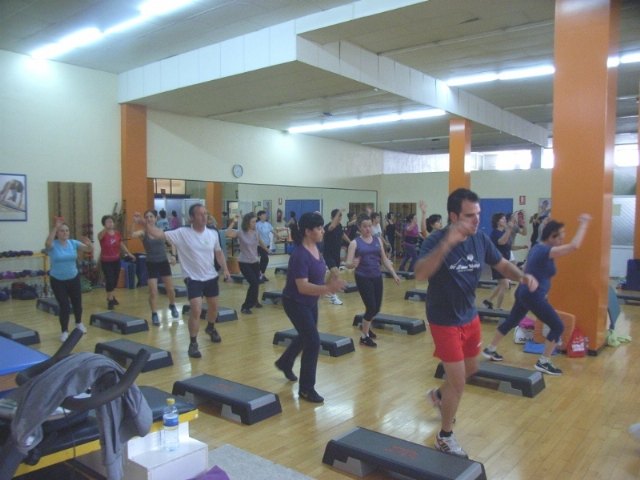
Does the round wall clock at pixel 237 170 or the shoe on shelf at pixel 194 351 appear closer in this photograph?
the shoe on shelf at pixel 194 351

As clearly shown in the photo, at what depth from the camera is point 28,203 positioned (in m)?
9.37

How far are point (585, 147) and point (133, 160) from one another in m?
8.26

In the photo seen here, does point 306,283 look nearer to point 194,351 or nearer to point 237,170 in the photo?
point 194,351

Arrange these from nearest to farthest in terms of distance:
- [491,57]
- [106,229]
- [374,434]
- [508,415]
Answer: [374,434]
[508,415]
[106,229]
[491,57]

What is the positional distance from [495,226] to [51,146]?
7.84m

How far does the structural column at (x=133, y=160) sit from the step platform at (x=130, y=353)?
5462 mm

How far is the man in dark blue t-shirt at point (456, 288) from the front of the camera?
2.98 meters

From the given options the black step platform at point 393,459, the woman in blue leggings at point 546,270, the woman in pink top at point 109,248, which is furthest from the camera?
the woman in pink top at point 109,248

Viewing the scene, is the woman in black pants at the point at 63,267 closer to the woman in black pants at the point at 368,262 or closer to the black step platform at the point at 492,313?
the woman in black pants at the point at 368,262

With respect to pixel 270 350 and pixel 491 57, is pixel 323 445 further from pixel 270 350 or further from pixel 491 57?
pixel 491 57

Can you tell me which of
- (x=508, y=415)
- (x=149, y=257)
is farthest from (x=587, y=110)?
(x=149, y=257)

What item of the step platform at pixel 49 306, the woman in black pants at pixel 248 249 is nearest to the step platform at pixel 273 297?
the woman in black pants at pixel 248 249

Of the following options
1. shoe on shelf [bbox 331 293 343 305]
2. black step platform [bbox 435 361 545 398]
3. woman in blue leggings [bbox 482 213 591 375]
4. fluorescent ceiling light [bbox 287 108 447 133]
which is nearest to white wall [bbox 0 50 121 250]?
shoe on shelf [bbox 331 293 343 305]

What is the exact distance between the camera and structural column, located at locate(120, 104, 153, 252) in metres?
10.5
